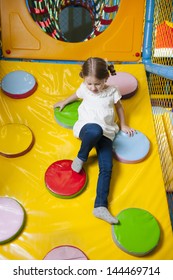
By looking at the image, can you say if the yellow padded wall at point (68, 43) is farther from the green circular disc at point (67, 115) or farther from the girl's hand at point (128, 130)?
the girl's hand at point (128, 130)

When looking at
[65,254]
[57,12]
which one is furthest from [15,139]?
[57,12]

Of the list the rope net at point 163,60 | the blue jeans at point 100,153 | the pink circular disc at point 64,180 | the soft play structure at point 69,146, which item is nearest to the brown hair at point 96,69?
the blue jeans at point 100,153

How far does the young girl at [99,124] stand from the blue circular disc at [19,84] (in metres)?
0.38

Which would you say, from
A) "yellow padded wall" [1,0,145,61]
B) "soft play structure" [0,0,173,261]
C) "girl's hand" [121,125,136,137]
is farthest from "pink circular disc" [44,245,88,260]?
"yellow padded wall" [1,0,145,61]

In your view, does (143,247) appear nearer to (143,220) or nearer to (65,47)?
(143,220)

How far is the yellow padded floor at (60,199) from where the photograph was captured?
1.14m

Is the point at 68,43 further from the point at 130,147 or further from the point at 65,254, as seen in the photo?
the point at 65,254

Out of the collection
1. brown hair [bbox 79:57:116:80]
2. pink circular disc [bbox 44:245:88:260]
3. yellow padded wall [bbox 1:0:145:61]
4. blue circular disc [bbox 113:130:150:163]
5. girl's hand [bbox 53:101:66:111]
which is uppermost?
yellow padded wall [bbox 1:0:145:61]

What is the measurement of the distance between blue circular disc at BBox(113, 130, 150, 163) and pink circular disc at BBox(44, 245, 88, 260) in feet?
1.72

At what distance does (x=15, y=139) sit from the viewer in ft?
4.83

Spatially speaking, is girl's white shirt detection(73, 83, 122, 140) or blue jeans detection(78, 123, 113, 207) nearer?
blue jeans detection(78, 123, 113, 207)

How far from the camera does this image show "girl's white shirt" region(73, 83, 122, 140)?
1.43 meters

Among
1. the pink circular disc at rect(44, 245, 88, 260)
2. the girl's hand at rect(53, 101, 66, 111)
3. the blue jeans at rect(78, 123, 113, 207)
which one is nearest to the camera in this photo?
the pink circular disc at rect(44, 245, 88, 260)

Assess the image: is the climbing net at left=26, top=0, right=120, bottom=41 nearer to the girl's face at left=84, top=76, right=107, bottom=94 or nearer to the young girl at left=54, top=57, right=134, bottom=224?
the young girl at left=54, top=57, right=134, bottom=224
